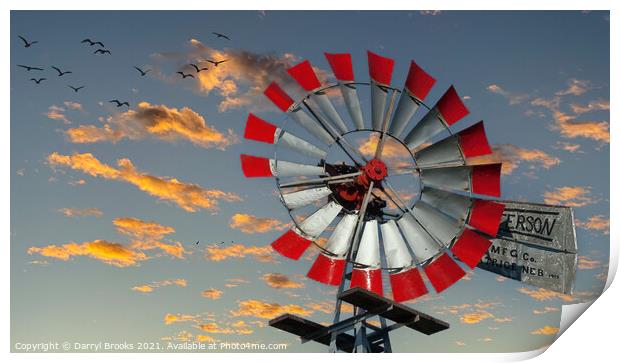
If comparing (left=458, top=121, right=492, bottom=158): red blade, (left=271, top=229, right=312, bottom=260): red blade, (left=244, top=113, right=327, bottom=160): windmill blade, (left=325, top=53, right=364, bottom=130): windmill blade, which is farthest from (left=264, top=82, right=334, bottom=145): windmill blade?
(left=458, top=121, right=492, bottom=158): red blade

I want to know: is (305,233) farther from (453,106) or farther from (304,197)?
(453,106)

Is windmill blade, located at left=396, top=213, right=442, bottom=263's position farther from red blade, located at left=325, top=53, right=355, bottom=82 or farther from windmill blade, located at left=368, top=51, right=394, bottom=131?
red blade, located at left=325, top=53, right=355, bottom=82

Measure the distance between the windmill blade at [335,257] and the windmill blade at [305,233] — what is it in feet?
0.77

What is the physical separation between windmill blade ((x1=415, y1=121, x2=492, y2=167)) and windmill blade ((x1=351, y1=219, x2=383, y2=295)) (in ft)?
5.76

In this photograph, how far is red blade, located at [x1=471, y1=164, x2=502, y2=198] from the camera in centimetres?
1647

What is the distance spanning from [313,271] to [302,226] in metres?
0.85

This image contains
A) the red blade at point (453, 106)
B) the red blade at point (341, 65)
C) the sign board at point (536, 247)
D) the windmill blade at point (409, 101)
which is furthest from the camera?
the windmill blade at point (409, 101)

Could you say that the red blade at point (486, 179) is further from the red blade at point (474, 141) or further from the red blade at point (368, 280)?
the red blade at point (368, 280)

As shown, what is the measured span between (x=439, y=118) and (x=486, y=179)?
4.66ft

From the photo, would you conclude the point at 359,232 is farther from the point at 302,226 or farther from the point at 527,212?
the point at 527,212

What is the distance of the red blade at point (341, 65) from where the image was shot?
1659 cm

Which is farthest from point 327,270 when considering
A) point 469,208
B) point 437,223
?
point 469,208

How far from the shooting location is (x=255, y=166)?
1641cm

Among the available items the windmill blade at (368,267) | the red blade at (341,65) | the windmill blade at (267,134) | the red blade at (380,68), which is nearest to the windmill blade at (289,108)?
the windmill blade at (267,134)
